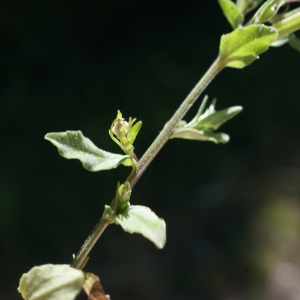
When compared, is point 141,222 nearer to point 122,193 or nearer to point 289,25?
point 122,193

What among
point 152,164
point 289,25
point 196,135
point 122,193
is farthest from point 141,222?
point 152,164

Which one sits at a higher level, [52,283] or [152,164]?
[52,283]

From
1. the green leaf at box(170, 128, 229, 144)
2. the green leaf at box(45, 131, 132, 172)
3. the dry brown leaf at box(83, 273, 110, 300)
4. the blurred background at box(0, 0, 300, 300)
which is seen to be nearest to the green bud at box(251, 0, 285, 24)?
the green leaf at box(170, 128, 229, 144)

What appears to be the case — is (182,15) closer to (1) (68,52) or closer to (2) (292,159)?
(1) (68,52)

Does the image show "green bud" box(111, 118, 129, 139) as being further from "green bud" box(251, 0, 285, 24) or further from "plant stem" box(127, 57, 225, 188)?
"green bud" box(251, 0, 285, 24)

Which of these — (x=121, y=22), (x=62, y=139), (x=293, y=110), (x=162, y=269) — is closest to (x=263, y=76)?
(x=293, y=110)

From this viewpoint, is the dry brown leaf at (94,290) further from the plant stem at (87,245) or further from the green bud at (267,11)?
the green bud at (267,11)
